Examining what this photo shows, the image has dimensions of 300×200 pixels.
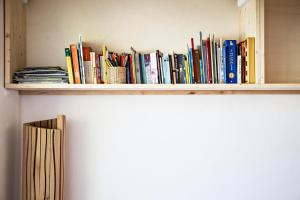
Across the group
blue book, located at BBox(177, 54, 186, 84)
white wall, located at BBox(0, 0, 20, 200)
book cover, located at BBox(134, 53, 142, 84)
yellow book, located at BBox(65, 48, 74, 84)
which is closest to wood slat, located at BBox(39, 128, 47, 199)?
white wall, located at BBox(0, 0, 20, 200)

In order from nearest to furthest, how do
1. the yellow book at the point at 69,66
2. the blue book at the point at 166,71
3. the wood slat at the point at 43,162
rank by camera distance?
the wood slat at the point at 43,162 → the yellow book at the point at 69,66 → the blue book at the point at 166,71

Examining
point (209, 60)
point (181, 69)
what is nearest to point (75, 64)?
point (181, 69)

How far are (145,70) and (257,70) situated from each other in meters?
0.72

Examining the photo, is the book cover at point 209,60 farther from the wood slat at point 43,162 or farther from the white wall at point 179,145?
the wood slat at point 43,162

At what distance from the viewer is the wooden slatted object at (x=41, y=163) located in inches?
68.4

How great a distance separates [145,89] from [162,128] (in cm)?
33

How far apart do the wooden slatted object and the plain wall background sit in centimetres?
25

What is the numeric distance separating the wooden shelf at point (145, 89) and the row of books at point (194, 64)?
6 cm

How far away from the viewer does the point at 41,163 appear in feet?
5.74

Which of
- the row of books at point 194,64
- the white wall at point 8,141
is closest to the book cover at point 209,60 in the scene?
the row of books at point 194,64

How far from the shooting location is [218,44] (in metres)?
1.96

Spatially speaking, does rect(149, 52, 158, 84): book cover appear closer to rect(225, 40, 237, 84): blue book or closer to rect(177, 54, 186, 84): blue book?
rect(177, 54, 186, 84): blue book

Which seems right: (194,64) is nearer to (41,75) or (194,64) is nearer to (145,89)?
(145,89)

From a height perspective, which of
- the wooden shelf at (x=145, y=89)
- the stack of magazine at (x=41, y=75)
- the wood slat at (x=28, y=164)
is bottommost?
the wood slat at (x=28, y=164)
